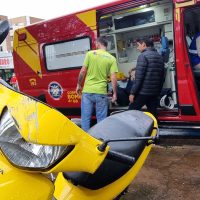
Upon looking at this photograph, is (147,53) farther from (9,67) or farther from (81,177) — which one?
(9,67)

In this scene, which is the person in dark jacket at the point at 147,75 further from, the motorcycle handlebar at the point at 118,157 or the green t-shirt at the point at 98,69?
the motorcycle handlebar at the point at 118,157

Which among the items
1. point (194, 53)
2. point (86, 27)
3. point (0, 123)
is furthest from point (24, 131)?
point (86, 27)

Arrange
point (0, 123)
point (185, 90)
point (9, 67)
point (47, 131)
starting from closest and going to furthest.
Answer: point (47, 131) < point (0, 123) < point (185, 90) < point (9, 67)

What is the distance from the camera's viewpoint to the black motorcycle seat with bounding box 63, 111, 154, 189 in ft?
5.30

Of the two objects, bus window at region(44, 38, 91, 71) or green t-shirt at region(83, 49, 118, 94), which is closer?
green t-shirt at region(83, 49, 118, 94)

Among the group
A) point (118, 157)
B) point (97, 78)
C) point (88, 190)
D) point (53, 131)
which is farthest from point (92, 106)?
point (53, 131)

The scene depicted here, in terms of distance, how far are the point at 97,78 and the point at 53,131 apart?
4.36 m

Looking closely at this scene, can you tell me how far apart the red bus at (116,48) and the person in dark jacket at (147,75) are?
10.3 inches

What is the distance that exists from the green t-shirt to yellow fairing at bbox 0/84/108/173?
4133 millimetres

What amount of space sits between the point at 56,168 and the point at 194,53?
4.69 metres

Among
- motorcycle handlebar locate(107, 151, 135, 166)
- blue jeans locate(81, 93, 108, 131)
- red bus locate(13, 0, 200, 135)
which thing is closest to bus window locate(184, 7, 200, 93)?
red bus locate(13, 0, 200, 135)

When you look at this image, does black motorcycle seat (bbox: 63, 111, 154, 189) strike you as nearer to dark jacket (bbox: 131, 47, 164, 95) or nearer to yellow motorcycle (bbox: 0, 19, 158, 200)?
yellow motorcycle (bbox: 0, 19, 158, 200)

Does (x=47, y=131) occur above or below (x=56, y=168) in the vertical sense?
above

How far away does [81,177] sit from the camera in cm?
156
